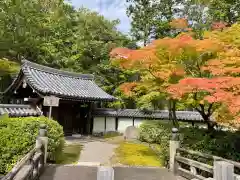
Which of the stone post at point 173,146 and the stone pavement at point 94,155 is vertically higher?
the stone post at point 173,146

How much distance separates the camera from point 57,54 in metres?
24.8

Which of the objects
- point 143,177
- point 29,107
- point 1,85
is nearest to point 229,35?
point 143,177

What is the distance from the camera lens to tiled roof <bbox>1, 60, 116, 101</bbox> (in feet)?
50.5

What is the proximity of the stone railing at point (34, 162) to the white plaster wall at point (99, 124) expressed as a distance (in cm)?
1167

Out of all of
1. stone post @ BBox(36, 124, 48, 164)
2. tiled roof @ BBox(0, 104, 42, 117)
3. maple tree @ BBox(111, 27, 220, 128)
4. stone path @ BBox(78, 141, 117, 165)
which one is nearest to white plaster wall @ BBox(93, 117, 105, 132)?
stone path @ BBox(78, 141, 117, 165)

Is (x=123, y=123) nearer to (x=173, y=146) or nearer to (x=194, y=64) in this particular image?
(x=194, y=64)

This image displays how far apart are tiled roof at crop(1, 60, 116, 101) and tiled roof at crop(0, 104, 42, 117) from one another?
4.15 feet

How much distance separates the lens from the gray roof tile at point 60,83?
1542cm

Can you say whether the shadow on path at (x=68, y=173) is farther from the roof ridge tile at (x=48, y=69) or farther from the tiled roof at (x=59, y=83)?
the roof ridge tile at (x=48, y=69)

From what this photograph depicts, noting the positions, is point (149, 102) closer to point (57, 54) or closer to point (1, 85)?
point (57, 54)

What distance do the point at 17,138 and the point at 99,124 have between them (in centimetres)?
1262

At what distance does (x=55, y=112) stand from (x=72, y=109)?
1.93 m

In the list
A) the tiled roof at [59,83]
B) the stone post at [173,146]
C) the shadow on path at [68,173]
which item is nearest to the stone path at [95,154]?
the shadow on path at [68,173]

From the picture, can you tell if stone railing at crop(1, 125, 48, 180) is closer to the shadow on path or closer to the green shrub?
the shadow on path
